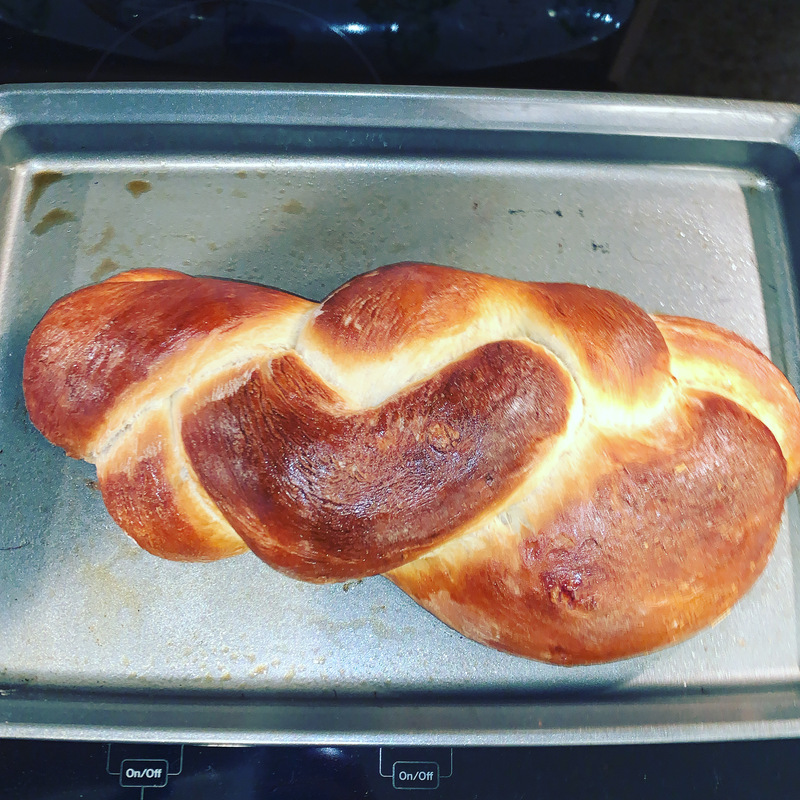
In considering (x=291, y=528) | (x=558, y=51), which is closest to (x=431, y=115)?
(x=558, y=51)

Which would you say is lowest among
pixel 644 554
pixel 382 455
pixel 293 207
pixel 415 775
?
pixel 415 775

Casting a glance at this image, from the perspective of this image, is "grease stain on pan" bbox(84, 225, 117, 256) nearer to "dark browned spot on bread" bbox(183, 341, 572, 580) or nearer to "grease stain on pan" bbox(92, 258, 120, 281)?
"grease stain on pan" bbox(92, 258, 120, 281)

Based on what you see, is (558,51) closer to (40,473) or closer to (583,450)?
(583,450)

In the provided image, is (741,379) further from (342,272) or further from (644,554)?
(342,272)

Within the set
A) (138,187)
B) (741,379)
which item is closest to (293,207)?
(138,187)

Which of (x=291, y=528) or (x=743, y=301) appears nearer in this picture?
(x=291, y=528)

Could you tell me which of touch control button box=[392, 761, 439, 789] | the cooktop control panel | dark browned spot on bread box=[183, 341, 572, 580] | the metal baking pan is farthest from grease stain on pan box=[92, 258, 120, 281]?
touch control button box=[392, 761, 439, 789]

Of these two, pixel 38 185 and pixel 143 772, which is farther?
pixel 38 185
